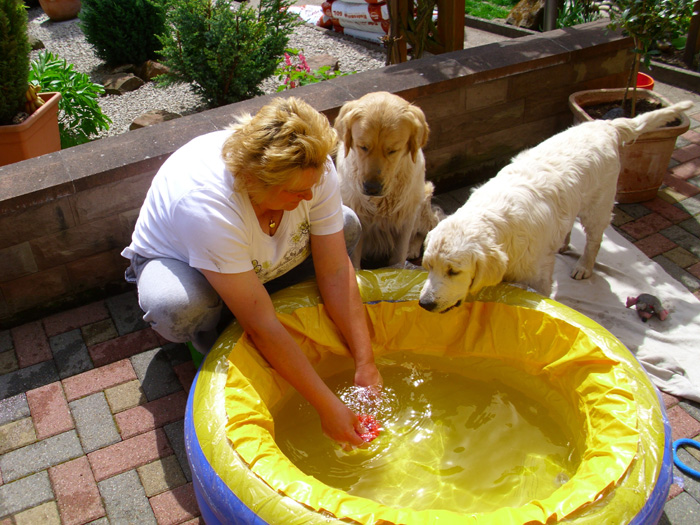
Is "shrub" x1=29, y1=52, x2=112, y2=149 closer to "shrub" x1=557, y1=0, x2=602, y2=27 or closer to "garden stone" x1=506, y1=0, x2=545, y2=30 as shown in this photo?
"shrub" x1=557, y1=0, x2=602, y2=27

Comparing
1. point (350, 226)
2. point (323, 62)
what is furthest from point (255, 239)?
point (323, 62)

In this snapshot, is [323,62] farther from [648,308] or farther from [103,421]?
[103,421]

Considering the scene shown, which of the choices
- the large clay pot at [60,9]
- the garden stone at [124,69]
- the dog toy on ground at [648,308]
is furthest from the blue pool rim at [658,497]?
the large clay pot at [60,9]

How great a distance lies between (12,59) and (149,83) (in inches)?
119

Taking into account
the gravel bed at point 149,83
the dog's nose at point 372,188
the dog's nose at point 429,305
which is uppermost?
the dog's nose at point 372,188

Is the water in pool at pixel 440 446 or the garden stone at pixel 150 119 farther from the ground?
the garden stone at pixel 150 119

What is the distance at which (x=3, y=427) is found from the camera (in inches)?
118

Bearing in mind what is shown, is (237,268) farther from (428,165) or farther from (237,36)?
(237,36)

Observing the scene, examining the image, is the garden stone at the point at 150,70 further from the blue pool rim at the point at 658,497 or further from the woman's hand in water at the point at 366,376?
the blue pool rim at the point at 658,497

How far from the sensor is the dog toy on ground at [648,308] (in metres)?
3.58

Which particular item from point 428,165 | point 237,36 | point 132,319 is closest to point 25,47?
point 237,36

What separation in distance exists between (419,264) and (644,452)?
2297mm

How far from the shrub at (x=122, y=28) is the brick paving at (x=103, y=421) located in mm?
4677

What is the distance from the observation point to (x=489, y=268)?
291 centimetres
